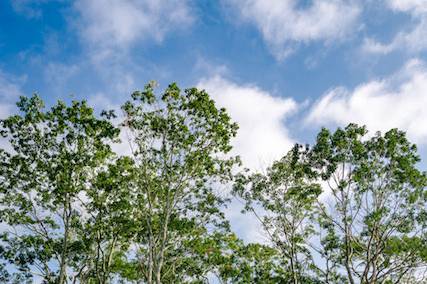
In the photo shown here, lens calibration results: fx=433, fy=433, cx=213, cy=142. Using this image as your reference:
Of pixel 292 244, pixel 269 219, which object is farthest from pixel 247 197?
pixel 292 244

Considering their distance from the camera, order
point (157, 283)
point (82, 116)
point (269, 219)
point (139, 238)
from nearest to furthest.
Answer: point (157, 283)
point (82, 116)
point (139, 238)
point (269, 219)

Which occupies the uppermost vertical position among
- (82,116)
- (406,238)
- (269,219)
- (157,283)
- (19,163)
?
(82,116)

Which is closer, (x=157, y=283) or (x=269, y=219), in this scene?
(x=157, y=283)

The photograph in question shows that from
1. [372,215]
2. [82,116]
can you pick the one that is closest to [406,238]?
[372,215]

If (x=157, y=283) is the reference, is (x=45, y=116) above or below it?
above

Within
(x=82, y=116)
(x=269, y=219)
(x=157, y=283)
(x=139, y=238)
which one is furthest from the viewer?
(x=269, y=219)

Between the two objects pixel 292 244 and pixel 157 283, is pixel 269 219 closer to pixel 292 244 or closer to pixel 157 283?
pixel 292 244

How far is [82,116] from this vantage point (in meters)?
19.9

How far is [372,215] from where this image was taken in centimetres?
1886

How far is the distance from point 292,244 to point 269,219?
5.98 ft

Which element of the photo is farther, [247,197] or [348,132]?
[247,197]

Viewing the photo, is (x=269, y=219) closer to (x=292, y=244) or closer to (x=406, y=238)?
(x=292, y=244)

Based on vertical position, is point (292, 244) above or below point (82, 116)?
below

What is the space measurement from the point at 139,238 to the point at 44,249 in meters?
5.02
